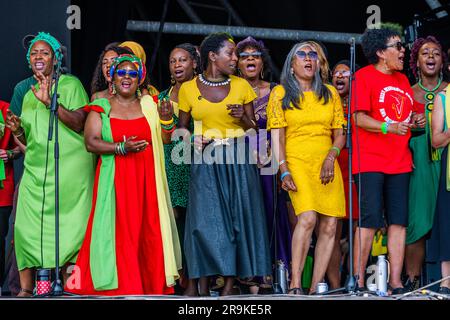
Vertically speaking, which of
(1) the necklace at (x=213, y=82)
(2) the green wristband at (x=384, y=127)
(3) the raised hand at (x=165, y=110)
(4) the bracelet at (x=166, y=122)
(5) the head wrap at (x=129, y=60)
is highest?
(5) the head wrap at (x=129, y=60)

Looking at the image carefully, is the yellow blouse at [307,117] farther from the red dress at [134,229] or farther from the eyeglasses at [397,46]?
the red dress at [134,229]

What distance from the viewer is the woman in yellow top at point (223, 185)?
8172 mm

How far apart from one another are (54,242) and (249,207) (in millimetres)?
1408

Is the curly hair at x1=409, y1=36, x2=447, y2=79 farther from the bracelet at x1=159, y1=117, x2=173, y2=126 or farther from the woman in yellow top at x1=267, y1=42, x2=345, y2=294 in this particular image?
the bracelet at x1=159, y1=117, x2=173, y2=126

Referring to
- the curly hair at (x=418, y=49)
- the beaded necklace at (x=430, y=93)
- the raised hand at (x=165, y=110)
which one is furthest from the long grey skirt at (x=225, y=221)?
the curly hair at (x=418, y=49)

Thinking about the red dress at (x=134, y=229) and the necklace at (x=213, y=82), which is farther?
the necklace at (x=213, y=82)

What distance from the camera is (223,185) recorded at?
829cm

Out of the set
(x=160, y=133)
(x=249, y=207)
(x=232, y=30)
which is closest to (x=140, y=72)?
(x=160, y=133)

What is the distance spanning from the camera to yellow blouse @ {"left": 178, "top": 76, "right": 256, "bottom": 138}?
8352 mm

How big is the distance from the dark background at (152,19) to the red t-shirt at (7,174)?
894mm

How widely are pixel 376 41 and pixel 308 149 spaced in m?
1.00

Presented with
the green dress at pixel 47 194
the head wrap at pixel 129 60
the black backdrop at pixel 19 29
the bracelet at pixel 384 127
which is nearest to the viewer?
the bracelet at pixel 384 127

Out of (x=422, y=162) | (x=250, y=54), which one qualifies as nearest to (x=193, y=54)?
(x=250, y=54)

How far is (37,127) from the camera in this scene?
823 cm
